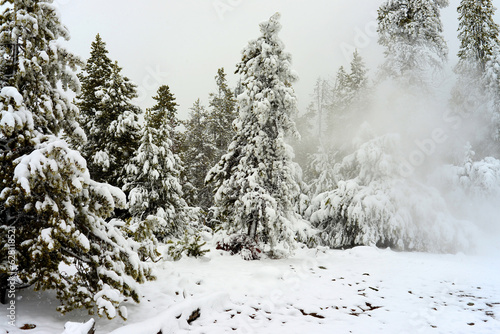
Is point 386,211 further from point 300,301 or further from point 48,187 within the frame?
point 48,187

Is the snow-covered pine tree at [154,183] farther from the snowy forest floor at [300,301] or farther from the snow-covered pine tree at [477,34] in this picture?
the snow-covered pine tree at [477,34]

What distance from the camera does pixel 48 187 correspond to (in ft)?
12.9

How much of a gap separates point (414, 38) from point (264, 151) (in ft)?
41.3

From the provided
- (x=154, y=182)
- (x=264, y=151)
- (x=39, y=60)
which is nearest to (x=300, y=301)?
(x=264, y=151)

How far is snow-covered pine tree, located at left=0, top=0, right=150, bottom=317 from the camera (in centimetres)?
371

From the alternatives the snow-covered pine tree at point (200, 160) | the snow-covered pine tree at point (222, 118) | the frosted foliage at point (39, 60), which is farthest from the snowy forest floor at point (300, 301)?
the snow-covered pine tree at point (222, 118)

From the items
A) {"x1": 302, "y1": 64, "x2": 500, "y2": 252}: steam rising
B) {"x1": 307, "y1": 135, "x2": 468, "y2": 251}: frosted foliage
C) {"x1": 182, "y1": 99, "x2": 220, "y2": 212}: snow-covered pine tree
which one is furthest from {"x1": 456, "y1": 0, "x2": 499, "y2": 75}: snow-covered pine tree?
{"x1": 182, "y1": 99, "x2": 220, "y2": 212}: snow-covered pine tree

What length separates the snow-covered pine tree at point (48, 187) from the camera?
371 cm

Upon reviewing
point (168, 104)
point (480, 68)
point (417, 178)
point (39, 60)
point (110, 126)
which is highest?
point (480, 68)

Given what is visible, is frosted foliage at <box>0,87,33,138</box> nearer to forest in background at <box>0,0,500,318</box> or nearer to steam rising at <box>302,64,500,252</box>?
forest in background at <box>0,0,500,318</box>

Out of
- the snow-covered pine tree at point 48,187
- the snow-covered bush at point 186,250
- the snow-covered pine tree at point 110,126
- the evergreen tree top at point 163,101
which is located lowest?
the snow-covered bush at point 186,250

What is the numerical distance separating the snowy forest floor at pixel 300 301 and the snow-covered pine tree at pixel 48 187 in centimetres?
58

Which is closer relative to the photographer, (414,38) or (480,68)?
(414,38)

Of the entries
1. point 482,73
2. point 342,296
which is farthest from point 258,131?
point 482,73
